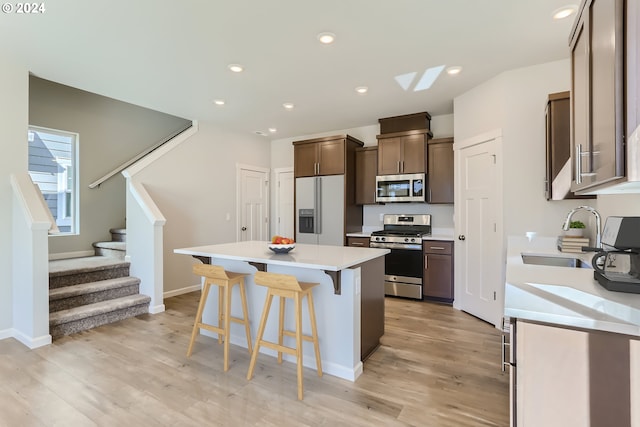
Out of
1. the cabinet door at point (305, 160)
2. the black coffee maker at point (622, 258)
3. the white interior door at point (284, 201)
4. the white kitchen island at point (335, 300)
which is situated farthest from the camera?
the white interior door at point (284, 201)

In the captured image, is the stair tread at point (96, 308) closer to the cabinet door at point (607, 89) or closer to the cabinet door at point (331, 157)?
the cabinet door at point (331, 157)

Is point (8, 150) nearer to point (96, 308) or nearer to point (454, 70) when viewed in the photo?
point (96, 308)

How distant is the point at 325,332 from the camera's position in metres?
2.54

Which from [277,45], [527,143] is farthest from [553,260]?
[277,45]

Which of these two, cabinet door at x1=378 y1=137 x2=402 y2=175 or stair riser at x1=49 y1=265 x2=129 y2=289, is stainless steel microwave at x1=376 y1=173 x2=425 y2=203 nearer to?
cabinet door at x1=378 y1=137 x2=402 y2=175

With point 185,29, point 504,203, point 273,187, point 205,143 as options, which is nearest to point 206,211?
point 205,143

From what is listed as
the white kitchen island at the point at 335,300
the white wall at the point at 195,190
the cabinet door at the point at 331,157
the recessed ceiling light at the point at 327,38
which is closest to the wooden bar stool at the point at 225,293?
the white kitchen island at the point at 335,300

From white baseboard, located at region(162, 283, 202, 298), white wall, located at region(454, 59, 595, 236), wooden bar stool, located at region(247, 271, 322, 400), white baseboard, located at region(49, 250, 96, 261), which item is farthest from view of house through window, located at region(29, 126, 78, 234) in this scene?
white wall, located at region(454, 59, 595, 236)

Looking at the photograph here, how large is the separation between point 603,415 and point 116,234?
5.62 metres

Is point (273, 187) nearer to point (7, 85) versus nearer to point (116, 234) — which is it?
point (116, 234)

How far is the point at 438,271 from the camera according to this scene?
4.30 m

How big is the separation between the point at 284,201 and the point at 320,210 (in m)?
1.33

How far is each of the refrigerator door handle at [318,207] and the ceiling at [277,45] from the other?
1.46 m

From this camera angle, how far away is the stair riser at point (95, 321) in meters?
3.20
